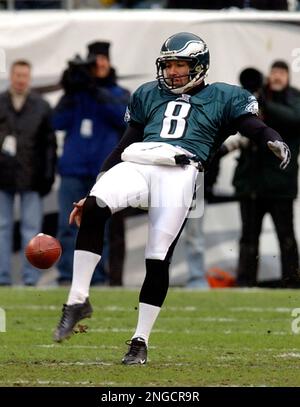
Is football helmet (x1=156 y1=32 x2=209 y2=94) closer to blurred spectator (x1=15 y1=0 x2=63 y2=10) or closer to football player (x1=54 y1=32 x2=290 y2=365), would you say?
football player (x1=54 y1=32 x2=290 y2=365)

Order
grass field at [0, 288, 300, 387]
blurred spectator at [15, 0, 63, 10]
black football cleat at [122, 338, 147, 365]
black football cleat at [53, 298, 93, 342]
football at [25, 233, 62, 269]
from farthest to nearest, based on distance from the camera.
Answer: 1. blurred spectator at [15, 0, 63, 10]
2. football at [25, 233, 62, 269]
3. black football cleat at [122, 338, 147, 365]
4. black football cleat at [53, 298, 93, 342]
5. grass field at [0, 288, 300, 387]

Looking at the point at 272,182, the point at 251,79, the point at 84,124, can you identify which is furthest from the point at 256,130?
the point at 84,124

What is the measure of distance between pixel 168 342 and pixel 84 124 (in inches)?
154

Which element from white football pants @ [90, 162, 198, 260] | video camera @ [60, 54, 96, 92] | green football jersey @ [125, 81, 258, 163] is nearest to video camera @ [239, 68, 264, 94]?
video camera @ [60, 54, 96, 92]

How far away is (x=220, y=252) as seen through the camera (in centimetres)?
1208

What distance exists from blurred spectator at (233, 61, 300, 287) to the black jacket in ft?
5.37

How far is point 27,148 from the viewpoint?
11.7 metres

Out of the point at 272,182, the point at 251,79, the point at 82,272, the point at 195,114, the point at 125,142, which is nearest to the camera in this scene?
the point at 82,272

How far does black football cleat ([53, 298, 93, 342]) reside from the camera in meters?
6.69

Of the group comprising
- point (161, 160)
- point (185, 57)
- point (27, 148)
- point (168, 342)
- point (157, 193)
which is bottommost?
point (168, 342)

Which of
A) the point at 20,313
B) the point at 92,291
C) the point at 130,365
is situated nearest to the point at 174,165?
Result: the point at 130,365

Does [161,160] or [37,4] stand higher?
[37,4]

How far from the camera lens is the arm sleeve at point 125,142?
7301 mm

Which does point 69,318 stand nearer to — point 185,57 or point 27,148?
point 185,57
